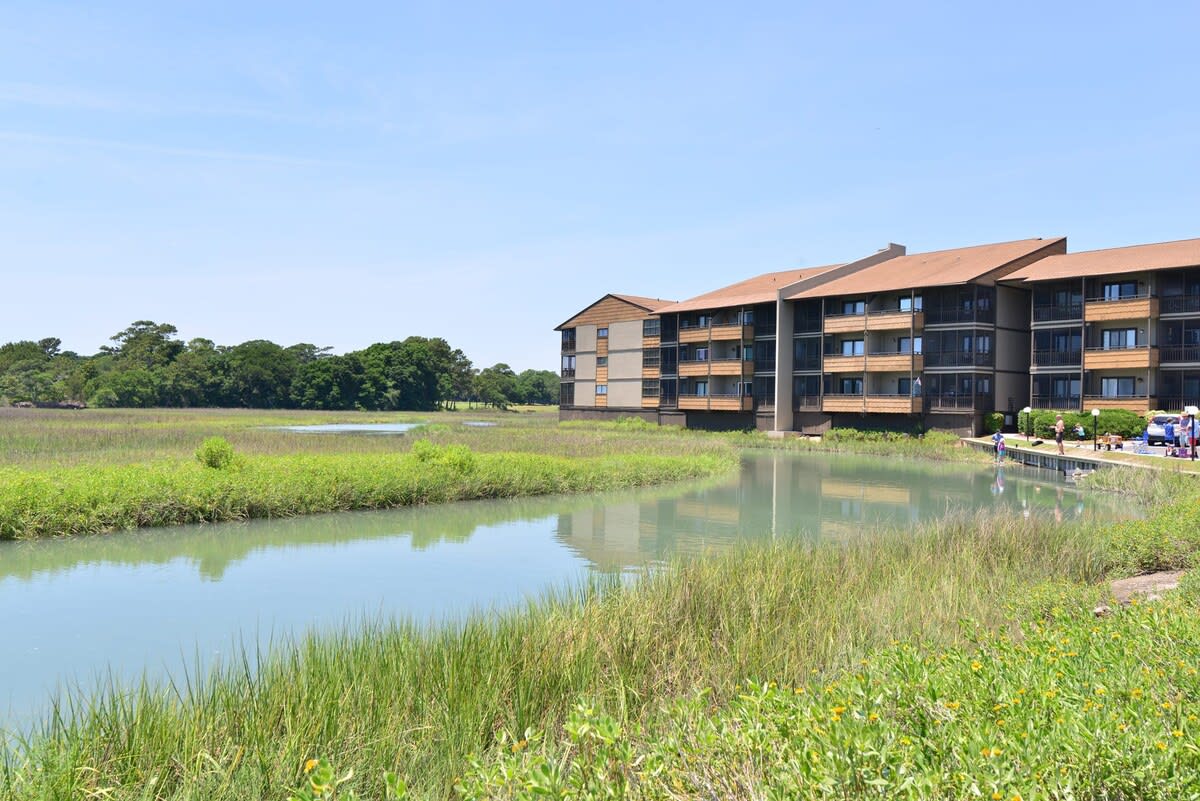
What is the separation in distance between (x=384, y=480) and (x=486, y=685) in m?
14.5

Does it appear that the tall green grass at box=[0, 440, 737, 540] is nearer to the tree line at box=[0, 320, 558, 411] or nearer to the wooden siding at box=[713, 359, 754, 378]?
the wooden siding at box=[713, 359, 754, 378]

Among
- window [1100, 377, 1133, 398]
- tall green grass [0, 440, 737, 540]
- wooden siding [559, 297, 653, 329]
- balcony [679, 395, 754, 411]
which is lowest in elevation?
tall green grass [0, 440, 737, 540]

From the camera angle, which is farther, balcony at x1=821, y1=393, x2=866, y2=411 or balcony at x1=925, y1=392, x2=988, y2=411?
balcony at x1=821, y1=393, x2=866, y2=411

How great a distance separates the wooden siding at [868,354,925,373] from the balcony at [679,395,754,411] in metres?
7.90

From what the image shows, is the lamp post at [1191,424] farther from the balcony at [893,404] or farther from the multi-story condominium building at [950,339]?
the balcony at [893,404]

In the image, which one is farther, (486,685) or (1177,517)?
(1177,517)

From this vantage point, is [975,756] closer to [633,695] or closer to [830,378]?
[633,695]

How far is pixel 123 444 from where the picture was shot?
92.2 feet

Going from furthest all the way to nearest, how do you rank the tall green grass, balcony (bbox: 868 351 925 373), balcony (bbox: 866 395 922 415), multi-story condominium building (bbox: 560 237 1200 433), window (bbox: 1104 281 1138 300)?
balcony (bbox: 868 351 925 373), balcony (bbox: 866 395 922 415), window (bbox: 1104 281 1138 300), multi-story condominium building (bbox: 560 237 1200 433), the tall green grass

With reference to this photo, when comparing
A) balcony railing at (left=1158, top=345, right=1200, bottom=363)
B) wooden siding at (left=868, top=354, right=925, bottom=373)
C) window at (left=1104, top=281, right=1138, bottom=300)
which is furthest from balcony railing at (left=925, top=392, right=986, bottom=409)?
balcony railing at (left=1158, top=345, right=1200, bottom=363)

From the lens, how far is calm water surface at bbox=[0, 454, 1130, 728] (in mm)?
8727

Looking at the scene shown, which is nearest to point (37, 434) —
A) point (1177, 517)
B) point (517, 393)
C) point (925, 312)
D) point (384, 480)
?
point (384, 480)

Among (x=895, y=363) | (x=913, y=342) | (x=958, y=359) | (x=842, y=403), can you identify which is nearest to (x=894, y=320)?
(x=913, y=342)

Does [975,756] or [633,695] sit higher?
[975,756]
